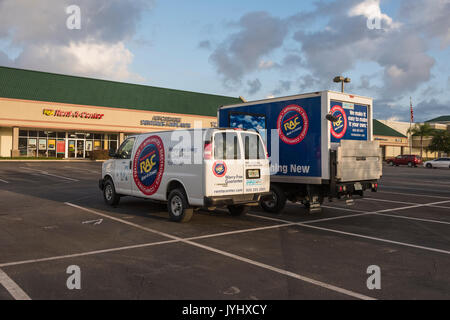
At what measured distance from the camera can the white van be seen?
26.5ft

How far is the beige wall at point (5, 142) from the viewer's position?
128ft

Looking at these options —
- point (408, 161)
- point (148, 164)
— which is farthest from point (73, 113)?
point (408, 161)

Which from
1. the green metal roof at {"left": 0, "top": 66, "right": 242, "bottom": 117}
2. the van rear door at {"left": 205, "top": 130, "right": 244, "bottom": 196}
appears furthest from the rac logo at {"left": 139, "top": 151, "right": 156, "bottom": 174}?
the green metal roof at {"left": 0, "top": 66, "right": 242, "bottom": 117}

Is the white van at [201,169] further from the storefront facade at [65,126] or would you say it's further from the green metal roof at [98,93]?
Answer: the green metal roof at [98,93]

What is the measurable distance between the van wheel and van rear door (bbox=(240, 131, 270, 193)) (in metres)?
1.37

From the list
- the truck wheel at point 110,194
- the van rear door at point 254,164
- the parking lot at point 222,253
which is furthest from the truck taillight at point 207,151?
the truck wheel at point 110,194

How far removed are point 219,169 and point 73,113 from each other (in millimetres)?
36134

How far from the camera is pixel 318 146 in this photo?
9.41 metres

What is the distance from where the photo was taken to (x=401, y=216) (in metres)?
10.0

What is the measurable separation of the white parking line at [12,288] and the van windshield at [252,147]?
523 centimetres

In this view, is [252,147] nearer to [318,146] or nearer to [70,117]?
[318,146]

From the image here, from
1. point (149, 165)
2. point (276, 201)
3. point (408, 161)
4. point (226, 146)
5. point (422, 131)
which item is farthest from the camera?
point (422, 131)
